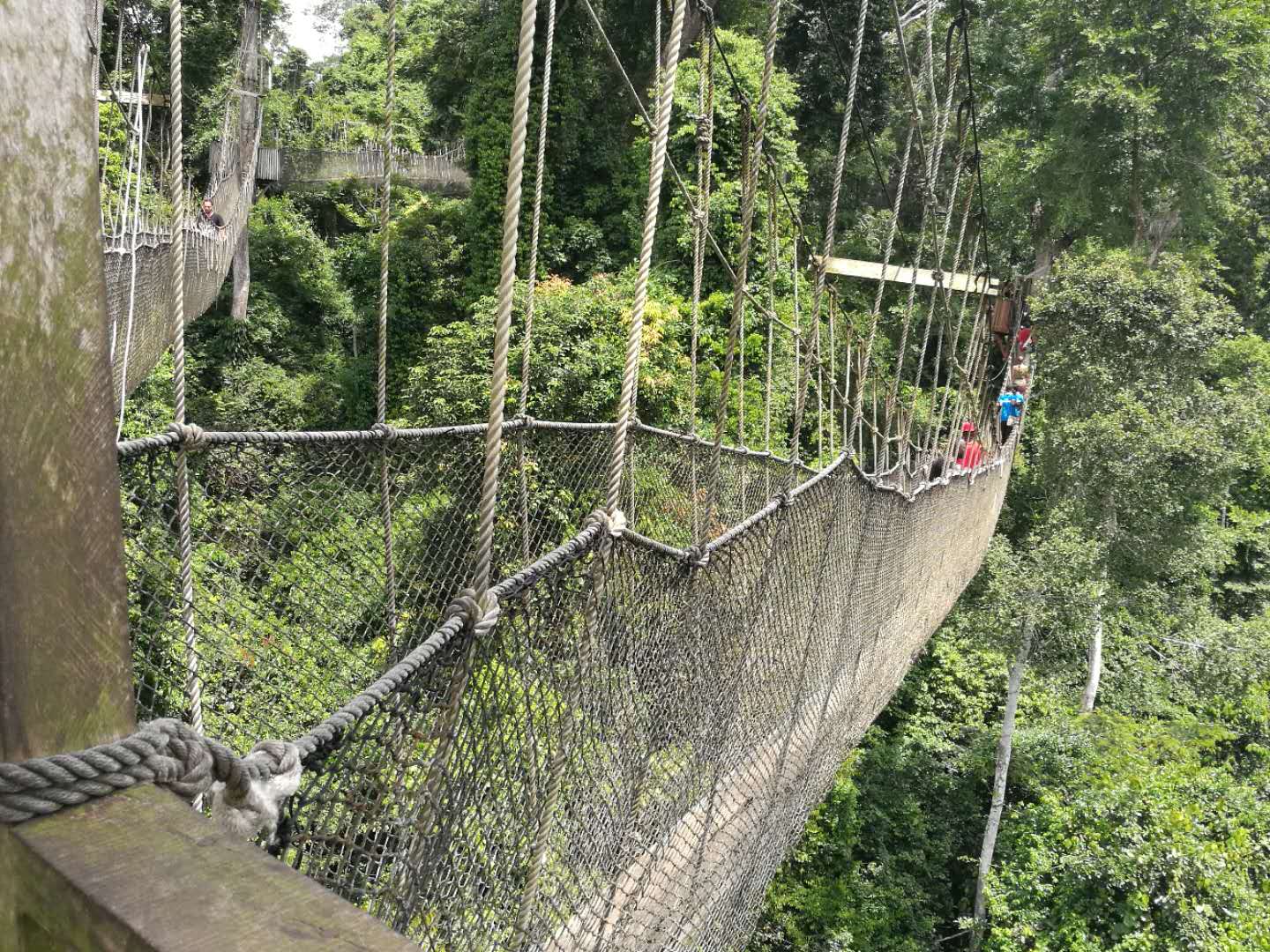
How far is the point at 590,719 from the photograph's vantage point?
1336 millimetres

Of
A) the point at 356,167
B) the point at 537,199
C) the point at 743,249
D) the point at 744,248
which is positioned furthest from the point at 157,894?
the point at 356,167

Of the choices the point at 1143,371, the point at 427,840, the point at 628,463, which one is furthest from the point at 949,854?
the point at 427,840

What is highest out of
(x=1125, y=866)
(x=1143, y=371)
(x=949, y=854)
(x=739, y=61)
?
(x=739, y=61)

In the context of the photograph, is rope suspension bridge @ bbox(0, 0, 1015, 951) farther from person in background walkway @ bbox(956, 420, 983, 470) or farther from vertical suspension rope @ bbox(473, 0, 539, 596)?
person in background walkway @ bbox(956, 420, 983, 470)

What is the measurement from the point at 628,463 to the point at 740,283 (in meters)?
2.13

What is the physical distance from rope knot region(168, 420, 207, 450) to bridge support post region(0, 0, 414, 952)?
1.11 meters

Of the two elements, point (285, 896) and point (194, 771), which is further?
point (194, 771)

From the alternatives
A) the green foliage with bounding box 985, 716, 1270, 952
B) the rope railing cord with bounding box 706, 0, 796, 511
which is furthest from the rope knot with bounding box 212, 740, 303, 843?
the green foliage with bounding box 985, 716, 1270, 952

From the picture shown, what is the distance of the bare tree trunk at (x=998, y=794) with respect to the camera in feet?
31.2

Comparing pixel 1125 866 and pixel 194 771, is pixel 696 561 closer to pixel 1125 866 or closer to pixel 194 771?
pixel 194 771

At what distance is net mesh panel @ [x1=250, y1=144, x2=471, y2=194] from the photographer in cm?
1270

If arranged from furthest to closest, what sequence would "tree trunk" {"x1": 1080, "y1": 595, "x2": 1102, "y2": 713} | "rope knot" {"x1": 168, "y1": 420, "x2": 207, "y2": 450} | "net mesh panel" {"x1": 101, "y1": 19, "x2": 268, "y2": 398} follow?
1. "tree trunk" {"x1": 1080, "y1": 595, "x2": 1102, "y2": 713}
2. "net mesh panel" {"x1": 101, "y1": 19, "x2": 268, "y2": 398}
3. "rope knot" {"x1": 168, "y1": 420, "x2": 207, "y2": 450}

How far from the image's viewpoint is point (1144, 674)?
11289 millimetres

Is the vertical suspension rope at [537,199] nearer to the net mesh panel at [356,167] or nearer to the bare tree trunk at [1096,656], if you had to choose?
the bare tree trunk at [1096,656]
